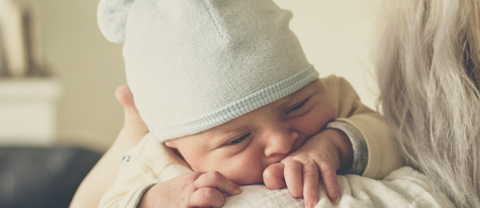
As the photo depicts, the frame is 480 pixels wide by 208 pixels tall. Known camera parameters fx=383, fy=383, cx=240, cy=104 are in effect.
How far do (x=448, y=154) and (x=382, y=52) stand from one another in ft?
0.83

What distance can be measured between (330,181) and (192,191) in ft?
0.73

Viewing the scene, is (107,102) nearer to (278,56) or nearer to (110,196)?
(110,196)

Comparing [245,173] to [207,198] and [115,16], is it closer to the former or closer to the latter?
[207,198]

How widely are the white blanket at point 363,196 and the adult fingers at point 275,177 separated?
1 centimetres

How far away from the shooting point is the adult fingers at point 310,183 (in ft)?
1.87

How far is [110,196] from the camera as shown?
79cm

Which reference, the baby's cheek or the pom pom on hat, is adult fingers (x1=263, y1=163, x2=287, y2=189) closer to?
the baby's cheek

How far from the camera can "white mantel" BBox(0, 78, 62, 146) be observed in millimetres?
2840

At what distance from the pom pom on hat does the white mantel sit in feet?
7.57

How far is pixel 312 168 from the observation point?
630mm

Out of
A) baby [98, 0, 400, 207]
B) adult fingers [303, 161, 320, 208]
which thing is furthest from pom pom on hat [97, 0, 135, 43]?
adult fingers [303, 161, 320, 208]

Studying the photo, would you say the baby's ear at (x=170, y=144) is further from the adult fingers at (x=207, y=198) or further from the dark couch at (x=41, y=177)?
the dark couch at (x=41, y=177)

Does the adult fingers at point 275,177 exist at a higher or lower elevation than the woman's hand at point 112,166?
higher

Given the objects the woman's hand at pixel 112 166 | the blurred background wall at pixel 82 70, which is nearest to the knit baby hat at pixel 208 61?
the woman's hand at pixel 112 166
